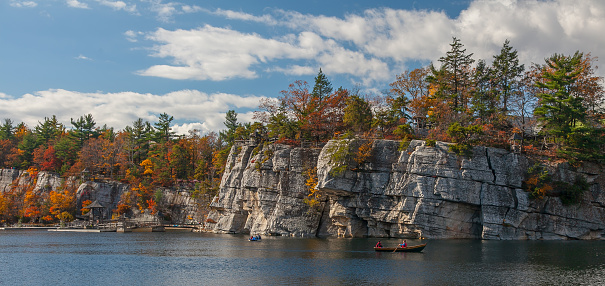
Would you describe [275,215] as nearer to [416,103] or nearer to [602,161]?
[416,103]

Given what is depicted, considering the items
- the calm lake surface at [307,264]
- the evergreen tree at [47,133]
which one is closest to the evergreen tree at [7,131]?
the evergreen tree at [47,133]

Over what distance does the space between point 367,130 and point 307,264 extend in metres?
34.2

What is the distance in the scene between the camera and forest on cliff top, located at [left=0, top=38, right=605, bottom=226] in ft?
187

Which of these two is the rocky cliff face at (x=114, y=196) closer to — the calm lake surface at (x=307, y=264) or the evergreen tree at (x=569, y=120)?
the calm lake surface at (x=307, y=264)

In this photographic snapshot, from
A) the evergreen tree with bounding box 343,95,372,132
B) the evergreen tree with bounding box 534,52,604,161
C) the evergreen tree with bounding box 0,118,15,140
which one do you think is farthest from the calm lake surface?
the evergreen tree with bounding box 0,118,15,140

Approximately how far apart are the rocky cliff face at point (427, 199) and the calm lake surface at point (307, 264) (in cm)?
363

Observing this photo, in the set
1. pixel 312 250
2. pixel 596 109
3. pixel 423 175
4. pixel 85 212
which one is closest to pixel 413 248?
pixel 312 250

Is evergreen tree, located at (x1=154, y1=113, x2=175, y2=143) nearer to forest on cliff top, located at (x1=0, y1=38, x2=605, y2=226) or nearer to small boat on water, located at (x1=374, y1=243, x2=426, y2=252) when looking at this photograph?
forest on cliff top, located at (x1=0, y1=38, x2=605, y2=226)

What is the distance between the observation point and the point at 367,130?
67625 mm

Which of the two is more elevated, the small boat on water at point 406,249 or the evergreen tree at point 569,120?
the evergreen tree at point 569,120

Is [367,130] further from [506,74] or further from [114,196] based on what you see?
[114,196]

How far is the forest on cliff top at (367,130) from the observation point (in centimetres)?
5706

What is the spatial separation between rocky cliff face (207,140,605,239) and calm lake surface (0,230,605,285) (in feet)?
11.9

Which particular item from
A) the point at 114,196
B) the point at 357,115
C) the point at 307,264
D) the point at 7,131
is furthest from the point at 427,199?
the point at 7,131
